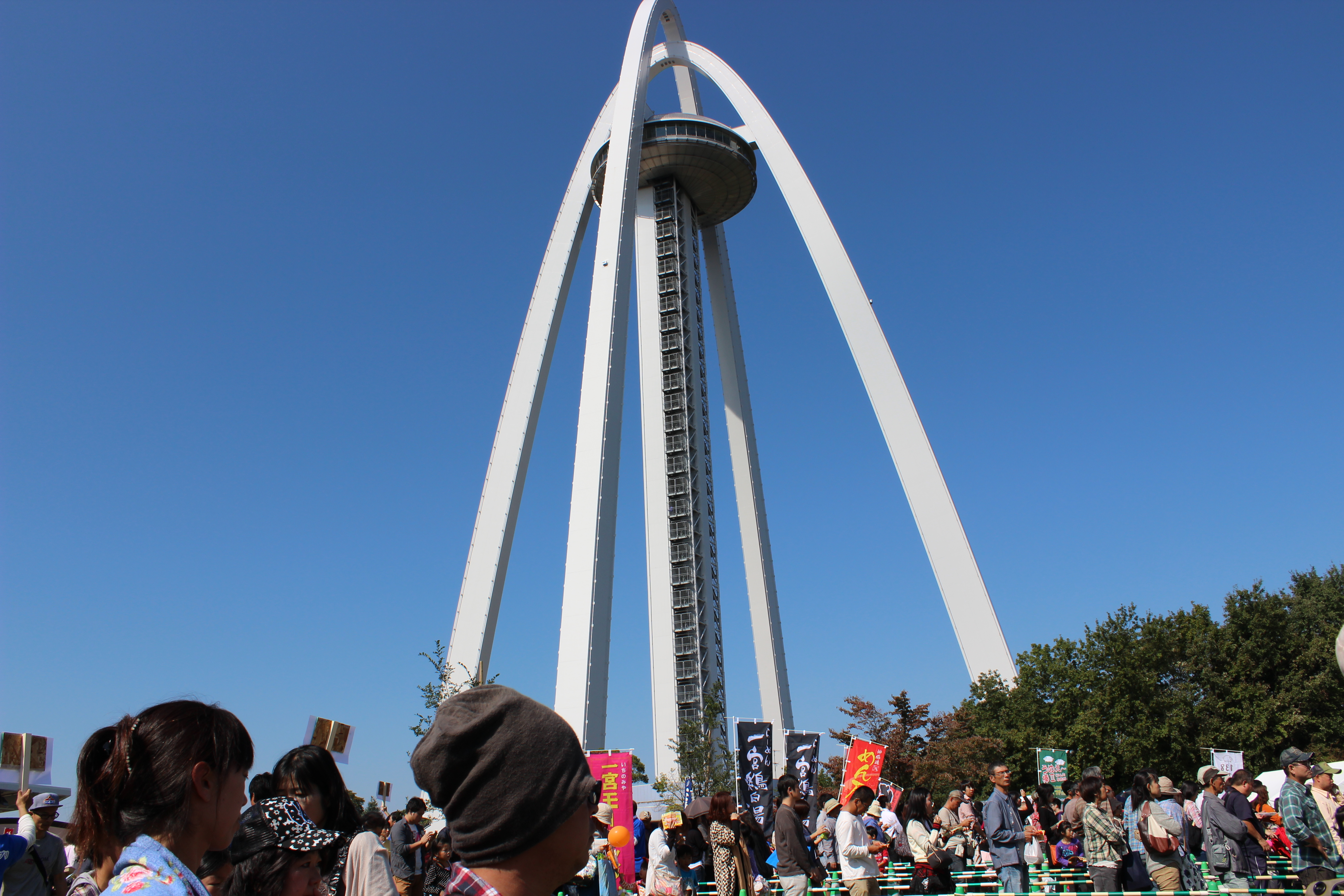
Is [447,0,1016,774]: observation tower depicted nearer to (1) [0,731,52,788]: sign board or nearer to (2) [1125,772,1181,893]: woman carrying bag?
(1) [0,731,52,788]: sign board

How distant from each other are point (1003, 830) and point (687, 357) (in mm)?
31778

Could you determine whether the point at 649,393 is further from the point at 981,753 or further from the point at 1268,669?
the point at 1268,669

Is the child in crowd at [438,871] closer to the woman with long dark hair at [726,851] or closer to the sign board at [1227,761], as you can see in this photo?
the woman with long dark hair at [726,851]

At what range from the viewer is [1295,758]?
26.0 ft

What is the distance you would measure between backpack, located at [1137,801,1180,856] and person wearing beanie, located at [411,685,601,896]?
8950 millimetres

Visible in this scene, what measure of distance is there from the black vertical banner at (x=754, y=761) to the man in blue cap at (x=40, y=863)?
418 inches

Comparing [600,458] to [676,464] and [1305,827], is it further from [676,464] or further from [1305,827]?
[1305,827]

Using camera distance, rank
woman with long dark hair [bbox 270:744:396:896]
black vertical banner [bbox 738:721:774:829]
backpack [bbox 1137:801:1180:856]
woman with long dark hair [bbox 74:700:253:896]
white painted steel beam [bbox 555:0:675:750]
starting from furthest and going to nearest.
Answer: white painted steel beam [bbox 555:0:675:750] → black vertical banner [bbox 738:721:774:829] → backpack [bbox 1137:801:1180:856] → woman with long dark hair [bbox 270:744:396:896] → woman with long dark hair [bbox 74:700:253:896]

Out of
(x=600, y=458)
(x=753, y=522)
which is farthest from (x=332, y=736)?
(x=753, y=522)

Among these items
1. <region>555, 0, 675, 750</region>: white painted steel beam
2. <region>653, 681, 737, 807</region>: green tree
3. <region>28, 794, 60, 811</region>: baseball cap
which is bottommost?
<region>28, 794, 60, 811</region>: baseball cap

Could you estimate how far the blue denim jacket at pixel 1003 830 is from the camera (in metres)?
9.02

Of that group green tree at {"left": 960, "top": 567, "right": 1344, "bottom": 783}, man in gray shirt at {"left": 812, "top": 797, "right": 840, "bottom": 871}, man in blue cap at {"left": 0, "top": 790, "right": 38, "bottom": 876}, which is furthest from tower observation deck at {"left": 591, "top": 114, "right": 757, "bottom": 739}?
man in blue cap at {"left": 0, "top": 790, "right": 38, "bottom": 876}

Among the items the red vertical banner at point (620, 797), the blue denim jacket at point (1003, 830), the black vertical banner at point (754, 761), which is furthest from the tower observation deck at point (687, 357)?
the blue denim jacket at point (1003, 830)

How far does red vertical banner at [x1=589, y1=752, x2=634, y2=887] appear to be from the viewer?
941 cm
